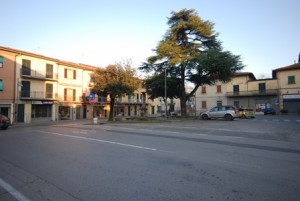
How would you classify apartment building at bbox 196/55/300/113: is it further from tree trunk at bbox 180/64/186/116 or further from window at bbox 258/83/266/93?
tree trunk at bbox 180/64/186/116

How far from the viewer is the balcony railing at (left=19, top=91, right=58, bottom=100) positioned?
95.4 ft

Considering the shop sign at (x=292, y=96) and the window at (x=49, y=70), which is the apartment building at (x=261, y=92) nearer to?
the shop sign at (x=292, y=96)

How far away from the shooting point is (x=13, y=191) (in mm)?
4098

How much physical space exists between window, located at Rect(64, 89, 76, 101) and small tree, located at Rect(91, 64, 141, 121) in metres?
11.4

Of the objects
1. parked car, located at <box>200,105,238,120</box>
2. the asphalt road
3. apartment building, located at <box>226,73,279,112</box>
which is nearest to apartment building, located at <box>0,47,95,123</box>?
parked car, located at <box>200,105,238,120</box>

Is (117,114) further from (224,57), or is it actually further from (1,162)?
(1,162)

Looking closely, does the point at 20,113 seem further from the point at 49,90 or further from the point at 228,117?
the point at 228,117

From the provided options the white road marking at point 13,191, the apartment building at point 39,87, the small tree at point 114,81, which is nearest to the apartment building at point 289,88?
the small tree at point 114,81

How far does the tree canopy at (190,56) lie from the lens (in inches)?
993

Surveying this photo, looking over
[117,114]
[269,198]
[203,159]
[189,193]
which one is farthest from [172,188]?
[117,114]

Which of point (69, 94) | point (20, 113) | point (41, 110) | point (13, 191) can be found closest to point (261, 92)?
point (69, 94)

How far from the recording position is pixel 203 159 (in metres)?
6.35

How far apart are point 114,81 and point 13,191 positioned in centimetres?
2221

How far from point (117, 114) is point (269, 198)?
148ft
